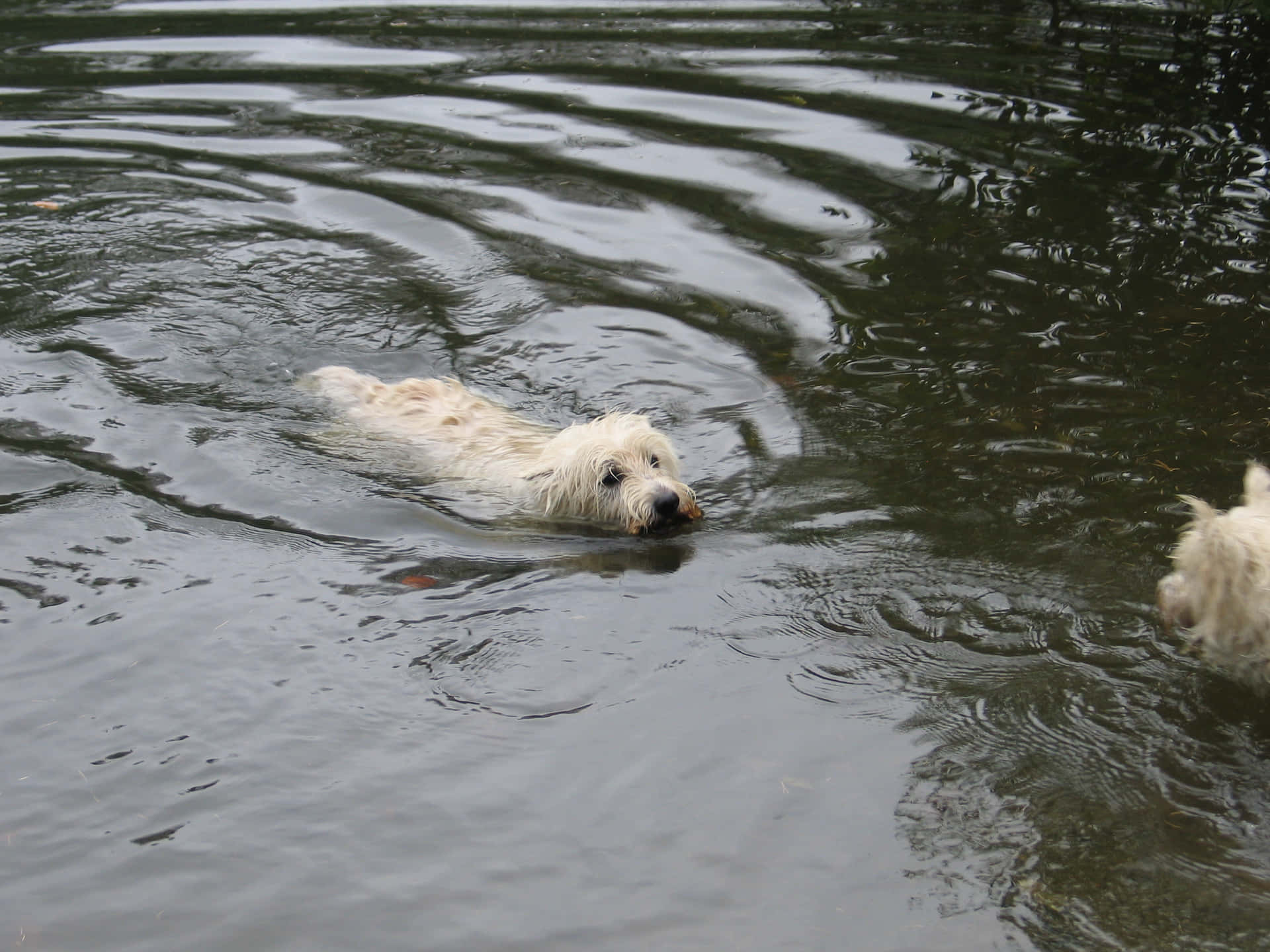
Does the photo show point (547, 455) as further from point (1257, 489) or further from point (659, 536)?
point (1257, 489)

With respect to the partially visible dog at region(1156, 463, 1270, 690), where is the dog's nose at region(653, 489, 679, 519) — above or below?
below

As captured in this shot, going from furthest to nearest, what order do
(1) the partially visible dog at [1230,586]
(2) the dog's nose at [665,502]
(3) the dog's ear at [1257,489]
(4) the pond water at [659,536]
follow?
(2) the dog's nose at [665,502], (3) the dog's ear at [1257,489], (1) the partially visible dog at [1230,586], (4) the pond water at [659,536]

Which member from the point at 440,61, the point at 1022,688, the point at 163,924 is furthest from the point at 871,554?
the point at 440,61

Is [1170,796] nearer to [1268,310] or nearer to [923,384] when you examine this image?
[923,384]

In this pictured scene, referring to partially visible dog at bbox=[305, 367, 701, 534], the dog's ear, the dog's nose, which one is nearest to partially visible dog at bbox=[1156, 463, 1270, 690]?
the dog's ear

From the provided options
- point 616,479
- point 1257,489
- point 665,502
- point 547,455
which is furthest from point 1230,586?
point 547,455

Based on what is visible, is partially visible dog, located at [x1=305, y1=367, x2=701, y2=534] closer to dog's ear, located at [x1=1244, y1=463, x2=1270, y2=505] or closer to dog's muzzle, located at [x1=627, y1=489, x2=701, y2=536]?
dog's muzzle, located at [x1=627, y1=489, x2=701, y2=536]

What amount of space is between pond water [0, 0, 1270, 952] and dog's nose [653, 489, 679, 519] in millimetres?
221

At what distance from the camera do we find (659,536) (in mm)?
7242

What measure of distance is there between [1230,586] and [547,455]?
155 inches

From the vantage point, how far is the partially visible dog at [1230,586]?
473 cm

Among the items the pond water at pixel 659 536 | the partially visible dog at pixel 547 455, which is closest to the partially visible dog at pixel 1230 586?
the pond water at pixel 659 536

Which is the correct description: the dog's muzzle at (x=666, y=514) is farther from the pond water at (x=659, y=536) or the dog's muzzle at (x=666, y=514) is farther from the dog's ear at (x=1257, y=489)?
the dog's ear at (x=1257, y=489)

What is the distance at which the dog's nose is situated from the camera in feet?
23.5
